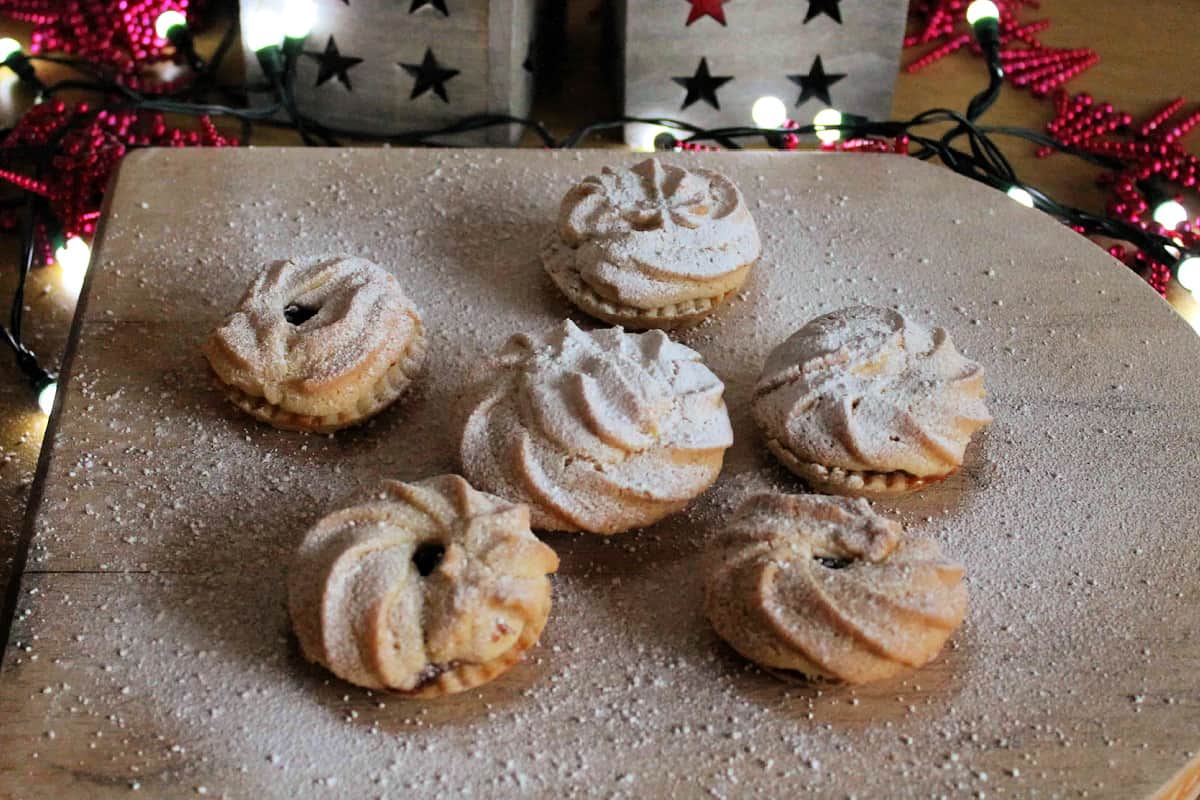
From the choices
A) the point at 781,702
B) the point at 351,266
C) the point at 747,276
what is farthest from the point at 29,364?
the point at 781,702

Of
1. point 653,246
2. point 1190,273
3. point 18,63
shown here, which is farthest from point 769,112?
point 18,63

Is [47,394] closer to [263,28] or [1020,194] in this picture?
[263,28]

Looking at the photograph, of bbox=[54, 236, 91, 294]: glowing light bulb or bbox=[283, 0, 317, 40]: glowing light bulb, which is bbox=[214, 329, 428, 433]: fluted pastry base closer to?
bbox=[54, 236, 91, 294]: glowing light bulb

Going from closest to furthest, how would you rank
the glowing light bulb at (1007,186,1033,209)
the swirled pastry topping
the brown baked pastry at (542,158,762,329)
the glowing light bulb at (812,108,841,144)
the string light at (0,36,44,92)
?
1. the swirled pastry topping
2. the brown baked pastry at (542,158,762,329)
3. the glowing light bulb at (1007,186,1033,209)
4. the glowing light bulb at (812,108,841,144)
5. the string light at (0,36,44,92)

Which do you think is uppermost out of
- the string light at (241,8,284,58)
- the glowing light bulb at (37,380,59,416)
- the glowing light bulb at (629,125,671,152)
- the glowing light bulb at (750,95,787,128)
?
the string light at (241,8,284,58)

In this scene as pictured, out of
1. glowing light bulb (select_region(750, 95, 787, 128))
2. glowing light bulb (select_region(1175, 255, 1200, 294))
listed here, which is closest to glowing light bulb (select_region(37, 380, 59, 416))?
glowing light bulb (select_region(750, 95, 787, 128))

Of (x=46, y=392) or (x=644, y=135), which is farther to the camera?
(x=644, y=135)
